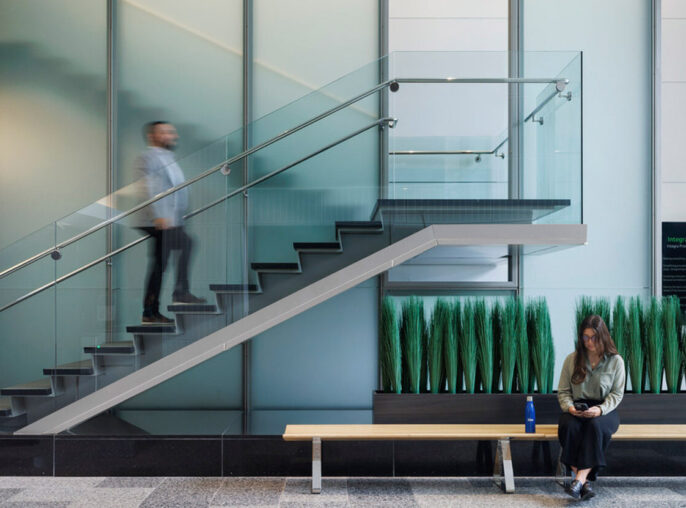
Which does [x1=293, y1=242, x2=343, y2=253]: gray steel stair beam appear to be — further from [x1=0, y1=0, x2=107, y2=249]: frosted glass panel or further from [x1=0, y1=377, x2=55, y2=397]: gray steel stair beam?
[x1=0, y1=0, x2=107, y2=249]: frosted glass panel

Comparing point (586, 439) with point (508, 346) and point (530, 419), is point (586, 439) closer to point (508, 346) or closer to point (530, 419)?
point (530, 419)

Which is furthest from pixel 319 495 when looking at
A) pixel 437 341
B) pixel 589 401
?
pixel 589 401

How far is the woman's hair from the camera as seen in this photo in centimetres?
382

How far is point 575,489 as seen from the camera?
3.57m

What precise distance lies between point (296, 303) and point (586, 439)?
6.35 ft

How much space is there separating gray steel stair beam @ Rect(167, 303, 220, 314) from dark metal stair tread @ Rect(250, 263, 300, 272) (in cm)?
38

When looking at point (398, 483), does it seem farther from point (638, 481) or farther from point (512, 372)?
point (638, 481)

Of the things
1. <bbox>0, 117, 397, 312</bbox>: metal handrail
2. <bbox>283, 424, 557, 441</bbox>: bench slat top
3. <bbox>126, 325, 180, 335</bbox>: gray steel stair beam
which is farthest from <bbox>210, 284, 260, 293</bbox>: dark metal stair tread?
<bbox>283, 424, 557, 441</bbox>: bench slat top

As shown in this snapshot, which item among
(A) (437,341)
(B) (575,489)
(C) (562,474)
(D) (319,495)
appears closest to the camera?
(B) (575,489)

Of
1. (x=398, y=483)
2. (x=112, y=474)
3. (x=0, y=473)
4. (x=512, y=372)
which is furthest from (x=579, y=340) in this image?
(x=0, y=473)

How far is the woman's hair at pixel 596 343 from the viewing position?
3820 millimetres

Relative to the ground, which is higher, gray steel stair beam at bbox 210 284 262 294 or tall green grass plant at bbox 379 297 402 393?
gray steel stair beam at bbox 210 284 262 294

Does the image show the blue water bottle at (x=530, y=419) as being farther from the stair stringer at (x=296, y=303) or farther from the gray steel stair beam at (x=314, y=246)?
the gray steel stair beam at (x=314, y=246)

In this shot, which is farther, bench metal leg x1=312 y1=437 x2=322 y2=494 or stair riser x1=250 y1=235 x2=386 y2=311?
stair riser x1=250 y1=235 x2=386 y2=311
